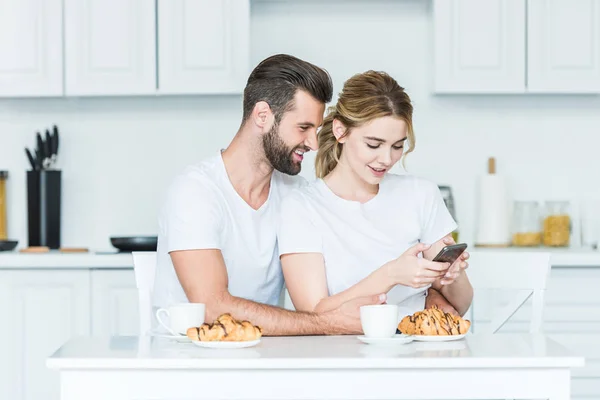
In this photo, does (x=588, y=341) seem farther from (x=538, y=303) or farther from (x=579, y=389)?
(x=538, y=303)

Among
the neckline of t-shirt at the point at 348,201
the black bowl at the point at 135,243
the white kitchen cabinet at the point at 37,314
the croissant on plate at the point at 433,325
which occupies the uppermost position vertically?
the neckline of t-shirt at the point at 348,201

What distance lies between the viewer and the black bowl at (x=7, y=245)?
3466mm

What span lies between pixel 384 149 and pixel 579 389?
150 centimetres

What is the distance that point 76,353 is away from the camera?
1436mm

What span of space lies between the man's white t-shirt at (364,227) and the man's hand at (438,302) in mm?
21

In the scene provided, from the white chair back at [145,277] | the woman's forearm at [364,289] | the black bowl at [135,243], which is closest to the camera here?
the woman's forearm at [364,289]

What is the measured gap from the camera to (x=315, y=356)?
1.39m

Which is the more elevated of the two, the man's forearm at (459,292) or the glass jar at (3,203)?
the glass jar at (3,203)

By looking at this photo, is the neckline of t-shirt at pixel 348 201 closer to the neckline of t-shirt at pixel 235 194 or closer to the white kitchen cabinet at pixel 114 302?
the neckline of t-shirt at pixel 235 194

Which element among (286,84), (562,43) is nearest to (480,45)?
(562,43)

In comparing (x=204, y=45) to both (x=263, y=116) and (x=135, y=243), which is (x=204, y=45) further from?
(x=263, y=116)

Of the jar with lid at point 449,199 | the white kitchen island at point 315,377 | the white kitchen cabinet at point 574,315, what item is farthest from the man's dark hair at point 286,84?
the jar with lid at point 449,199

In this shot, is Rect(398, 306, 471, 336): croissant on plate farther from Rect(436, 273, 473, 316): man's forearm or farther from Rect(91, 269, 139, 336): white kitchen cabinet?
Rect(91, 269, 139, 336): white kitchen cabinet

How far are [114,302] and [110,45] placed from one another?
1019mm
